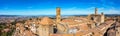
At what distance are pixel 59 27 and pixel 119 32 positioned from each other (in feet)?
41.7

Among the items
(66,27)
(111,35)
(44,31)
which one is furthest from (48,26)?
(66,27)

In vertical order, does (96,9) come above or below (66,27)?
above

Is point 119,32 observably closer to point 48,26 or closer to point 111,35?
point 111,35

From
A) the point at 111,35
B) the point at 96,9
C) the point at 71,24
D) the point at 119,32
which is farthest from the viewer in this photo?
the point at 96,9

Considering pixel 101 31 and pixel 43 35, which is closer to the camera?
pixel 43 35

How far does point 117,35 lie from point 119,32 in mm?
383

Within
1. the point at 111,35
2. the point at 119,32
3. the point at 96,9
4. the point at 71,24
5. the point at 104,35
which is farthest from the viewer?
the point at 96,9

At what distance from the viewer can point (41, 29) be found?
1748 centimetres

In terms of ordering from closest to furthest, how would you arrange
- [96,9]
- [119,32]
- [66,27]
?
[119,32], [66,27], [96,9]

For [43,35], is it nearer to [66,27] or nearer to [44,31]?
[44,31]

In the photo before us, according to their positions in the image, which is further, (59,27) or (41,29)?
(59,27)

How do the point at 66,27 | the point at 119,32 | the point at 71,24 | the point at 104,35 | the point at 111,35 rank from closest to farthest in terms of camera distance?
the point at 119,32 < the point at 111,35 < the point at 104,35 < the point at 66,27 < the point at 71,24

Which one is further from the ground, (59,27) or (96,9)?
(96,9)

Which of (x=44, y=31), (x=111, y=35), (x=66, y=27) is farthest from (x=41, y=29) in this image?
(x=66, y=27)
